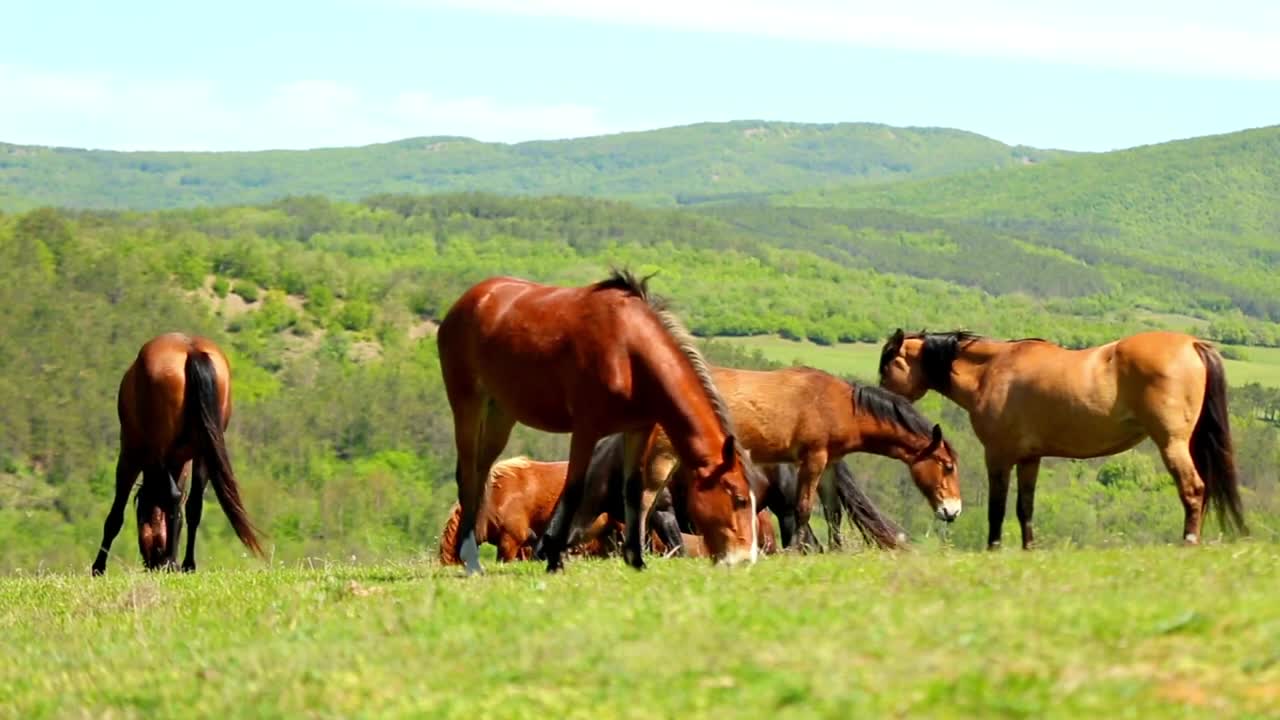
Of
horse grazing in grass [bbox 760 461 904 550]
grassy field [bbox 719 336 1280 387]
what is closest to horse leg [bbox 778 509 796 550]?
horse grazing in grass [bbox 760 461 904 550]

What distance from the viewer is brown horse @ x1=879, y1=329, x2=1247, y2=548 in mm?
14758

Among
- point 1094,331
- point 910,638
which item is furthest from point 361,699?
point 1094,331

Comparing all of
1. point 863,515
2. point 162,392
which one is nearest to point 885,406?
point 863,515

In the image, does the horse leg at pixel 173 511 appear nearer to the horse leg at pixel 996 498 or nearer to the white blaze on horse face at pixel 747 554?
the white blaze on horse face at pixel 747 554

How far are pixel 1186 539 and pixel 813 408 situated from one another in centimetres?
523

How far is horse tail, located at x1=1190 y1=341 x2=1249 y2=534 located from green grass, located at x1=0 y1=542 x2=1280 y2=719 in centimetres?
300

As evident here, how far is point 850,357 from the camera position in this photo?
171 metres

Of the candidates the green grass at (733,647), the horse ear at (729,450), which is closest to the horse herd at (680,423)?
the horse ear at (729,450)

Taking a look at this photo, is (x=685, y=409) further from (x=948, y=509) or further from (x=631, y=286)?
(x=948, y=509)

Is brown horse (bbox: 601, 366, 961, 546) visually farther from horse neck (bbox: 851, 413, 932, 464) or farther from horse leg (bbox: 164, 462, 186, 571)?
horse leg (bbox: 164, 462, 186, 571)

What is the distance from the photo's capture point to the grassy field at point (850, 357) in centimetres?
15538

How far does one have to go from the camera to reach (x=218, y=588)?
14008 millimetres

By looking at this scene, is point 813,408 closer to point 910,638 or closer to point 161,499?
point 161,499

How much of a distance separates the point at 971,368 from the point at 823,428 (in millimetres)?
1981
